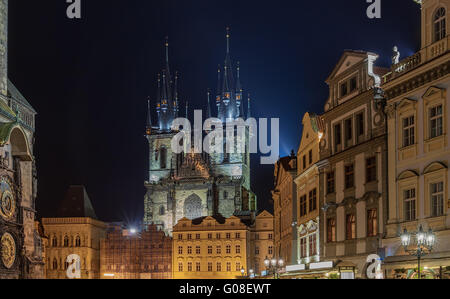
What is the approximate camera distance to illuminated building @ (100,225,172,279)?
Result: 106 m

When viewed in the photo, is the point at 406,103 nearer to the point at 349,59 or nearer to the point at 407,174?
the point at 407,174

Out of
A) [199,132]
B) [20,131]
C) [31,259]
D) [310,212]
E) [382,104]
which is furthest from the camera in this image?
[199,132]

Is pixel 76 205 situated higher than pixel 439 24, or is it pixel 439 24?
pixel 439 24

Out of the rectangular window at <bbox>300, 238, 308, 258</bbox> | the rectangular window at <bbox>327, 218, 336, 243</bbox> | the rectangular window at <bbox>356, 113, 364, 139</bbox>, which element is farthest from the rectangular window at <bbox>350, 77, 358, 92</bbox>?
the rectangular window at <bbox>300, 238, 308, 258</bbox>

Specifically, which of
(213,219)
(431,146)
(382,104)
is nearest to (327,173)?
(382,104)

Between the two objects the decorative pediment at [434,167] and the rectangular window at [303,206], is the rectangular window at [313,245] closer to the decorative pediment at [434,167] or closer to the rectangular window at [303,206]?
the rectangular window at [303,206]

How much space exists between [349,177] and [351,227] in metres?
2.45

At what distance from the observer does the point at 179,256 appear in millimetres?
103125

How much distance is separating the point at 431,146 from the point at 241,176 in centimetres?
8672

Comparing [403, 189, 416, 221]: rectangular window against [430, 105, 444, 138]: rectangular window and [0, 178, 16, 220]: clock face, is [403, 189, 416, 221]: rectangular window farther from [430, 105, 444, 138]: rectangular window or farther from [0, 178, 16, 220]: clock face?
[0, 178, 16, 220]: clock face

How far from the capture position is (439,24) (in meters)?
28.0

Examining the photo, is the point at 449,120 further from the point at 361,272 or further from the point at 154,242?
the point at 154,242

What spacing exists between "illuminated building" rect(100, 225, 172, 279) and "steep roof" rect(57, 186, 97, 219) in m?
4.91

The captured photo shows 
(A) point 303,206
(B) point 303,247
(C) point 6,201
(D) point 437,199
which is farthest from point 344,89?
(C) point 6,201
